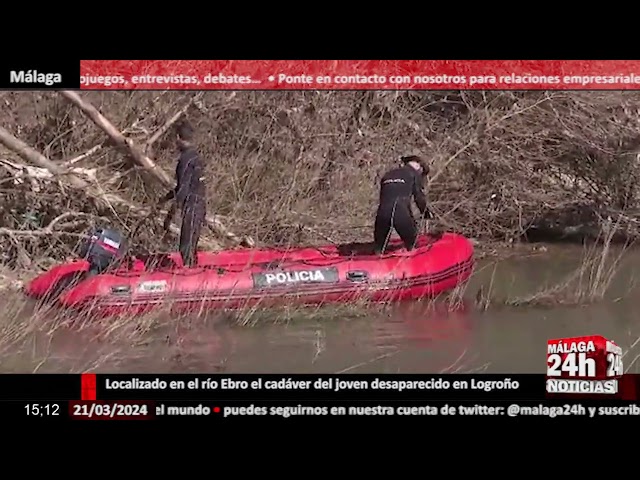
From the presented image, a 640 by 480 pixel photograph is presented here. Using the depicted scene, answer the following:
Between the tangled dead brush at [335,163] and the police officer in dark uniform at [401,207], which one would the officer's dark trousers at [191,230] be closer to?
the tangled dead brush at [335,163]

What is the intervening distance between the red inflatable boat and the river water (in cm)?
14

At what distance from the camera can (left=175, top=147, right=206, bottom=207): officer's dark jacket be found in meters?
5.95

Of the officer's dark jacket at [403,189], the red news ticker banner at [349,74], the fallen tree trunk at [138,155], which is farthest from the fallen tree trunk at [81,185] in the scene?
the officer's dark jacket at [403,189]

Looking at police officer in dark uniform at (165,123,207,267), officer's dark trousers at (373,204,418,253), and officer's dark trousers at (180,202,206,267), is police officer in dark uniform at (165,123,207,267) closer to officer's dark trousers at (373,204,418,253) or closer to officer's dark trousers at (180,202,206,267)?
officer's dark trousers at (180,202,206,267)

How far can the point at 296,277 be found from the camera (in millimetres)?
5910

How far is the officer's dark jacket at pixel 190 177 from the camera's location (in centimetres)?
595

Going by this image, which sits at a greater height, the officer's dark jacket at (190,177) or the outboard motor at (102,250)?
the officer's dark jacket at (190,177)

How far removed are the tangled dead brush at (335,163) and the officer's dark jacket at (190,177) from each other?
0.27ft

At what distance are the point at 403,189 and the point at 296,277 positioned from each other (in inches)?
39.3

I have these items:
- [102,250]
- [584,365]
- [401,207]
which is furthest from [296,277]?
[584,365]
